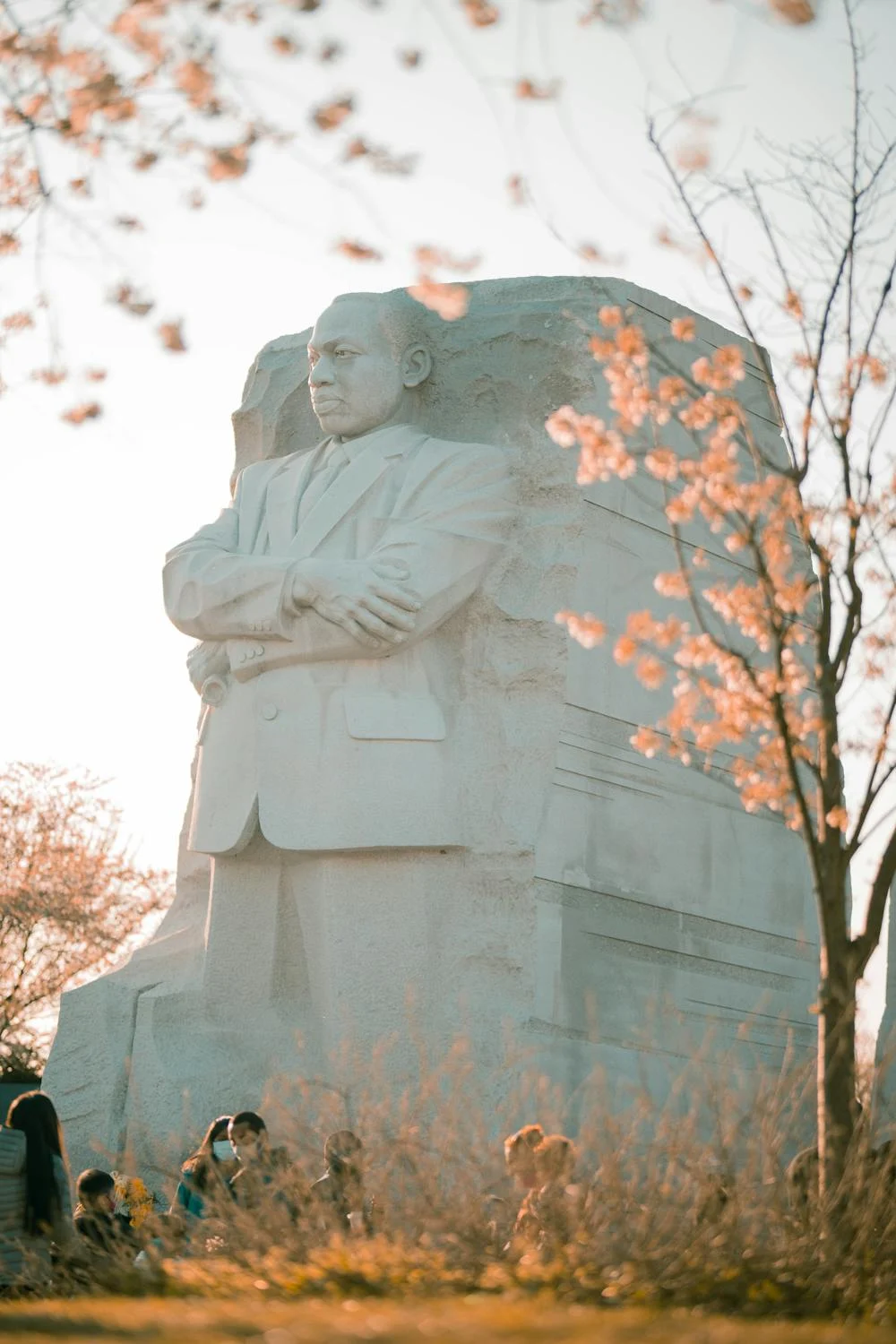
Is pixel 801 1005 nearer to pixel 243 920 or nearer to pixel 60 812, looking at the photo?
pixel 243 920

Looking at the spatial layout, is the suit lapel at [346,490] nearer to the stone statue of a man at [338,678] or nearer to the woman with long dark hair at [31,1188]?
the stone statue of a man at [338,678]

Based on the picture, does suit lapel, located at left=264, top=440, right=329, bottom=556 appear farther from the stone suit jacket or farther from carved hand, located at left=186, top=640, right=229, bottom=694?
carved hand, located at left=186, top=640, right=229, bottom=694

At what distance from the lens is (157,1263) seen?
523 centimetres

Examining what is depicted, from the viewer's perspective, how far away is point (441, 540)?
762 cm

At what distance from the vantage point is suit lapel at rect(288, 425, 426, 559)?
25.8 feet

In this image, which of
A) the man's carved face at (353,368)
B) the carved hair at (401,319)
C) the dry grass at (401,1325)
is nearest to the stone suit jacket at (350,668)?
the man's carved face at (353,368)

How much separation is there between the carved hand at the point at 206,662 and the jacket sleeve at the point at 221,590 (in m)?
0.09

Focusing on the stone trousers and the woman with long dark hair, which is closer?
the woman with long dark hair

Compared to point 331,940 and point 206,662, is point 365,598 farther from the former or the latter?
point 331,940

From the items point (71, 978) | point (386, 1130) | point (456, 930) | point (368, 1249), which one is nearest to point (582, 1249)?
point (368, 1249)

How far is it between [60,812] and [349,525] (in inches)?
540

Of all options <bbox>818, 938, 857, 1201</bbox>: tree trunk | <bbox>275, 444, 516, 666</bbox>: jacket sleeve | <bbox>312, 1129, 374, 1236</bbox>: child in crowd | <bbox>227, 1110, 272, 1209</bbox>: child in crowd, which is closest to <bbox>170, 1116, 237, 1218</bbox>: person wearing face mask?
<bbox>227, 1110, 272, 1209</bbox>: child in crowd

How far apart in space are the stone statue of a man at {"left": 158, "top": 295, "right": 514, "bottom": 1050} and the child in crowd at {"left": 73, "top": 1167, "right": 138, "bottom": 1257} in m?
1.18

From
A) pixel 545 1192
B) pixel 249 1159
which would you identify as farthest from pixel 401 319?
pixel 545 1192
